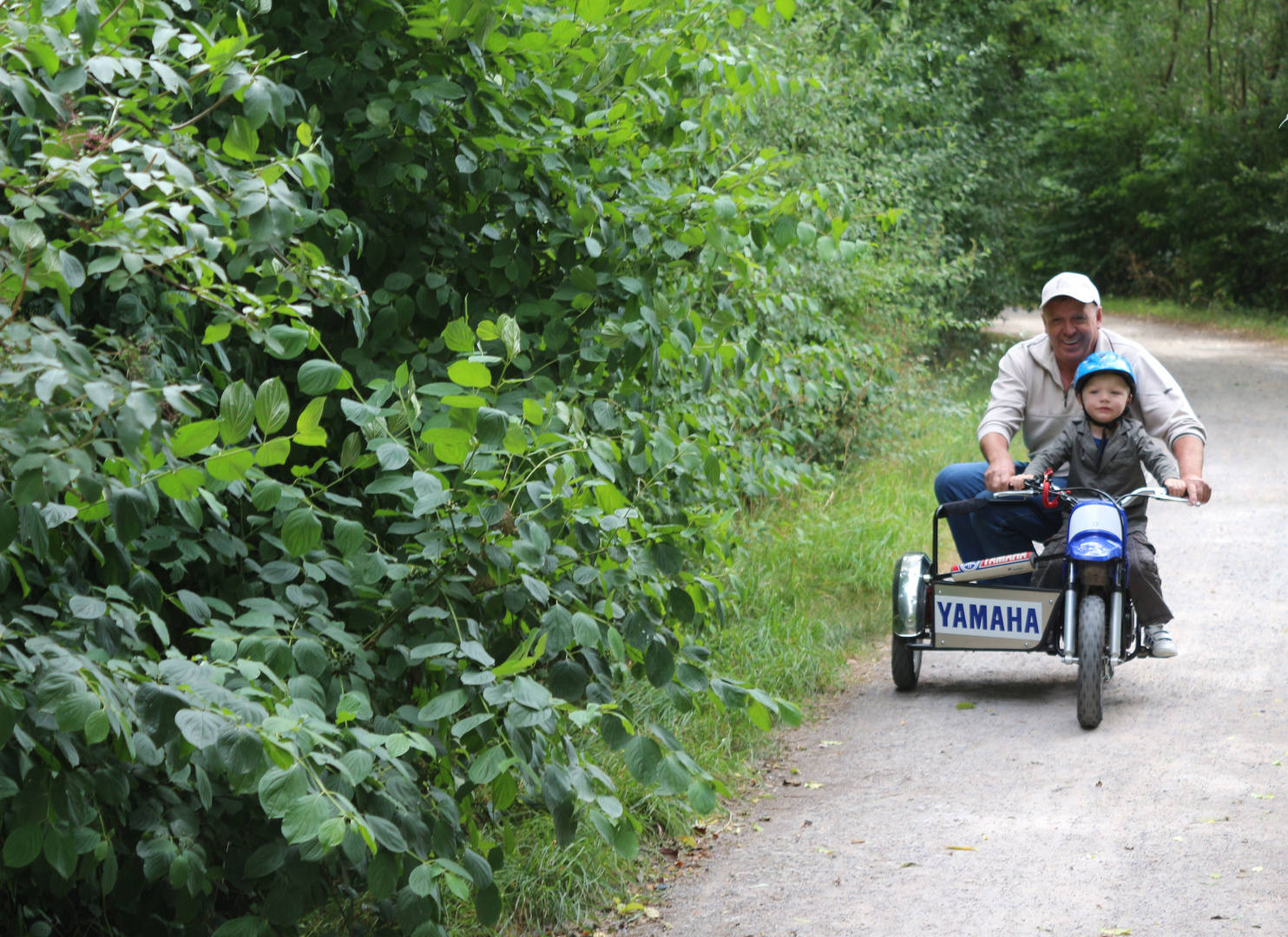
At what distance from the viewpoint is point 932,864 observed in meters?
4.17

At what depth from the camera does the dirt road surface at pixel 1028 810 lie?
3850 millimetres

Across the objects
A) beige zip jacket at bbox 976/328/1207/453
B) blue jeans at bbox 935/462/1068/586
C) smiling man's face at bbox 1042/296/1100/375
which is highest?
smiling man's face at bbox 1042/296/1100/375

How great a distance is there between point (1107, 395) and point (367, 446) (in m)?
3.83

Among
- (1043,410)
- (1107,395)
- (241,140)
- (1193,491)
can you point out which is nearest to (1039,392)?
(1043,410)

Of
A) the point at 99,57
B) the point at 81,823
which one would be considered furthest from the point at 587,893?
the point at 99,57

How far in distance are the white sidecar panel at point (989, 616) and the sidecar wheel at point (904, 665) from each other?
201mm

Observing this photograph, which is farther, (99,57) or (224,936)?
(224,936)

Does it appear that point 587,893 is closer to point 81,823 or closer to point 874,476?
point 81,823

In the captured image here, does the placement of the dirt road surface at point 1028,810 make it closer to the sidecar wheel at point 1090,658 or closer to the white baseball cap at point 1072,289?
the sidecar wheel at point 1090,658

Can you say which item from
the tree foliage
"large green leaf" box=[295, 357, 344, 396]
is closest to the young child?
"large green leaf" box=[295, 357, 344, 396]

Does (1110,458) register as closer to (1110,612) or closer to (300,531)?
(1110,612)

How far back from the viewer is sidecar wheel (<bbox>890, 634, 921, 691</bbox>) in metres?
5.99

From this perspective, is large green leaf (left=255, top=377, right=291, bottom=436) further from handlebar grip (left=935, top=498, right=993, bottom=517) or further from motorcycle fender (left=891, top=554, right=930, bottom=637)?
motorcycle fender (left=891, top=554, right=930, bottom=637)

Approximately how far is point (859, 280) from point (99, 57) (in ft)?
27.3
